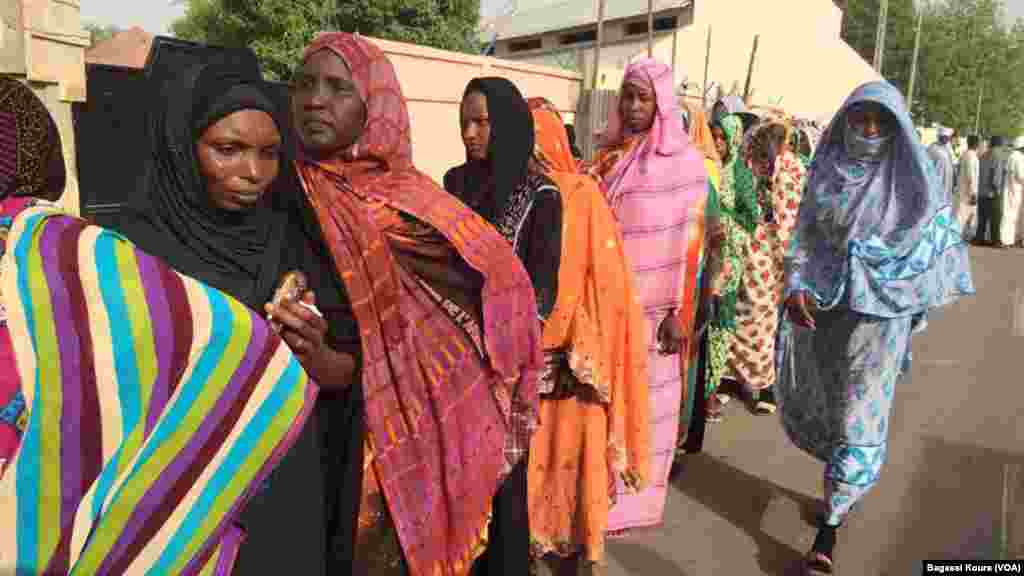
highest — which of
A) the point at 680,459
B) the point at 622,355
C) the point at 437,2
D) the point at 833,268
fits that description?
the point at 437,2

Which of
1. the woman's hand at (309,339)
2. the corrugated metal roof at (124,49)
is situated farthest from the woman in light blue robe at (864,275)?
the corrugated metal roof at (124,49)

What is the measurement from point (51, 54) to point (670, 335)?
13.2 feet

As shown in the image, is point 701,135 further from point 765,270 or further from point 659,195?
point 659,195

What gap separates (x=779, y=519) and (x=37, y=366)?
346 cm

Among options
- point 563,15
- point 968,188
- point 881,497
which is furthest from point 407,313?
point 563,15

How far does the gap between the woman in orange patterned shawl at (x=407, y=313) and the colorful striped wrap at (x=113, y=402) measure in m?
0.67

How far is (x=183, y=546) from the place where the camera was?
1119 millimetres

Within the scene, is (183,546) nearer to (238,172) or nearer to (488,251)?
(238,172)

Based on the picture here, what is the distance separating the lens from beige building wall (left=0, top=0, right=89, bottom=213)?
462 cm

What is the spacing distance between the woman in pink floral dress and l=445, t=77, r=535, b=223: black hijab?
3.25m

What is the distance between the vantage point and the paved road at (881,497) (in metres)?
3.34

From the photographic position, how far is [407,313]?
1886 mm

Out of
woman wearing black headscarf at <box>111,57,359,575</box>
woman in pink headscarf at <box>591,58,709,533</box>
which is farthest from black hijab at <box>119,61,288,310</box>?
woman in pink headscarf at <box>591,58,709,533</box>

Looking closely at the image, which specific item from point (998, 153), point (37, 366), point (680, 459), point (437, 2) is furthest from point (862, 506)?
point (437, 2)
